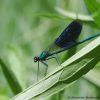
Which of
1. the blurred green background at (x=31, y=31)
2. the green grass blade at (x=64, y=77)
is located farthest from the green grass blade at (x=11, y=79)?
the green grass blade at (x=64, y=77)

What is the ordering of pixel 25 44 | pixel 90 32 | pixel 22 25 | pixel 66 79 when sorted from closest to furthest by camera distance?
pixel 66 79 < pixel 90 32 < pixel 25 44 < pixel 22 25

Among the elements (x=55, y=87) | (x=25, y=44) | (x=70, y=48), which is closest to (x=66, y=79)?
(x=55, y=87)

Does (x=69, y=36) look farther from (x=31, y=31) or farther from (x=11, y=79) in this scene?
(x=31, y=31)

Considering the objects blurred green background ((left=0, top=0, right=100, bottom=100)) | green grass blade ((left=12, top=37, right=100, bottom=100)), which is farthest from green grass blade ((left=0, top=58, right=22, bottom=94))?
green grass blade ((left=12, top=37, right=100, bottom=100))

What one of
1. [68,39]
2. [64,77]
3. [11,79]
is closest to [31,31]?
[68,39]

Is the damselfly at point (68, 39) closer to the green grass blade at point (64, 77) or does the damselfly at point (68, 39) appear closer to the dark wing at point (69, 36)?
the dark wing at point (69, 36)

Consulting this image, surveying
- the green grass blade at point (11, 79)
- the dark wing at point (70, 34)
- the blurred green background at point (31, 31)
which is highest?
the blurred green background at point (31, 31)

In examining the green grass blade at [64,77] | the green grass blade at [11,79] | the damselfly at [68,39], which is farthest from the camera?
the damselfly at [68,39]

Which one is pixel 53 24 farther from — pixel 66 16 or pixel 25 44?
pixel 66 16
